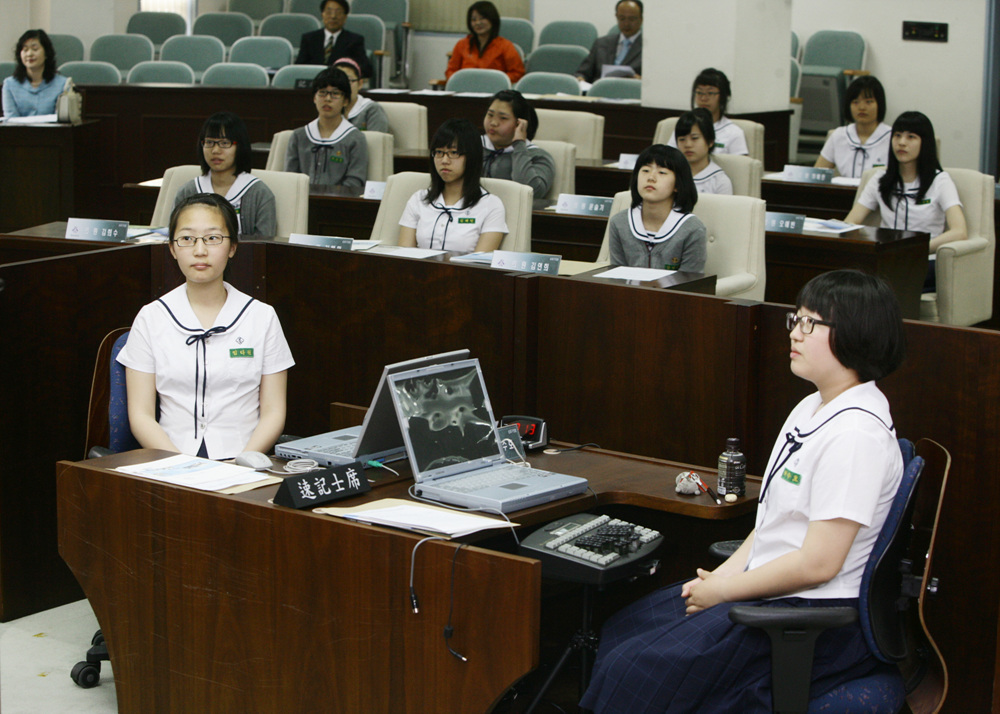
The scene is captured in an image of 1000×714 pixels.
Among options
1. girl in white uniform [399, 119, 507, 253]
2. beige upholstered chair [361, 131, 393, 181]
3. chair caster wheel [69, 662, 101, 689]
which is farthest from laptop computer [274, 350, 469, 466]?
beige upholstered chair [361, 131, 393, 181]

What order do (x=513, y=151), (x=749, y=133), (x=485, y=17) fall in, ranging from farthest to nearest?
(x=485, y=17), (x=749, y=133), (x=513, y=151)

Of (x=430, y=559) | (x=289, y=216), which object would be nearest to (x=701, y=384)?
(x=430, y=559)

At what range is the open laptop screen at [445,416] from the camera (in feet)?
8.55

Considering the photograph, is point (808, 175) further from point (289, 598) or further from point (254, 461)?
point (289, 598)

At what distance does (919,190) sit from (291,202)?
8.68 ft

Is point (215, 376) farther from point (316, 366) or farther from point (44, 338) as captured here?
point (316, 366)

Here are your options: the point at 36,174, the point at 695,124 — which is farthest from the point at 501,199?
the point at 36,174

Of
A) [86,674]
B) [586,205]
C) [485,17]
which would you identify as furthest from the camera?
[485,17]

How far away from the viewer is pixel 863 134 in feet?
22.4

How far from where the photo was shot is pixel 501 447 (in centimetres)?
276

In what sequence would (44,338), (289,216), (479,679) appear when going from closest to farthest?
(479,679), (44,338), (289,216)

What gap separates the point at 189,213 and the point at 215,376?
397mm

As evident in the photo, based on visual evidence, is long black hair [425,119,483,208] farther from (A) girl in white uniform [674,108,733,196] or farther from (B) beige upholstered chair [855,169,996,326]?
(B) beige upholstered chair [855,169,996,326]

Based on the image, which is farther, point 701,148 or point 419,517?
point 701,148
